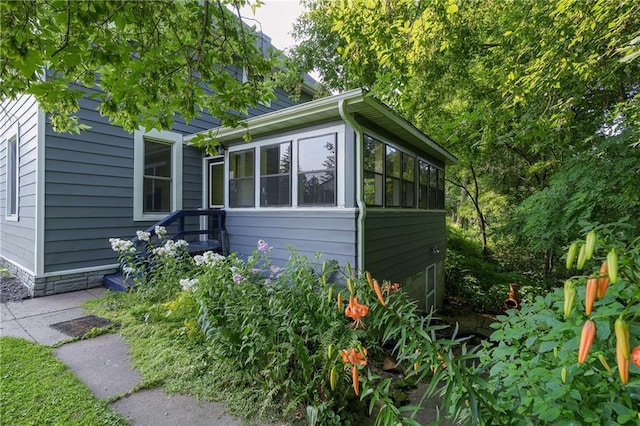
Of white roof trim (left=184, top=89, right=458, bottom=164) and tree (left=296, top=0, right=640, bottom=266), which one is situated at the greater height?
tree (left=296, top=0, right=640, bottom=266)

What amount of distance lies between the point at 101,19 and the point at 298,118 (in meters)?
2.91

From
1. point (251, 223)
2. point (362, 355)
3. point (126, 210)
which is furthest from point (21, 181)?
point (362, 355)

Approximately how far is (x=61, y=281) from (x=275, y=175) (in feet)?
13.4

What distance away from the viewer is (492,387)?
4.62 ft

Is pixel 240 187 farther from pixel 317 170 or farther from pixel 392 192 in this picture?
pixel 392 192

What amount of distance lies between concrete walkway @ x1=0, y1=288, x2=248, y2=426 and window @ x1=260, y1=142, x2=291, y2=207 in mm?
3051

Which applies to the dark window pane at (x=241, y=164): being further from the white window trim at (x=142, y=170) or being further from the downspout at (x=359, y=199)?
the downspout at (x=359, y=199)

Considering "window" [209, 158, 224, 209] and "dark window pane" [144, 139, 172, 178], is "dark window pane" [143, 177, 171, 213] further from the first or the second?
"window" [209, 158, 224, 209]

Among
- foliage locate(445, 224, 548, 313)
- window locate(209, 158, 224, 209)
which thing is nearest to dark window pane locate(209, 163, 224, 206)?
window locate(209, 158, 224, 209)

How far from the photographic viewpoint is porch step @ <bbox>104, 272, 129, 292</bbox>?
510 cm

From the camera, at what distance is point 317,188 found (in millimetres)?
4918

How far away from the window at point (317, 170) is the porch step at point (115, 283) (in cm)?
331

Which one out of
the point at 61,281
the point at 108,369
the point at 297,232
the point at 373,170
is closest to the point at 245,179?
the point at 297,232

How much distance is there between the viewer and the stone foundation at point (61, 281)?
4927 mm
